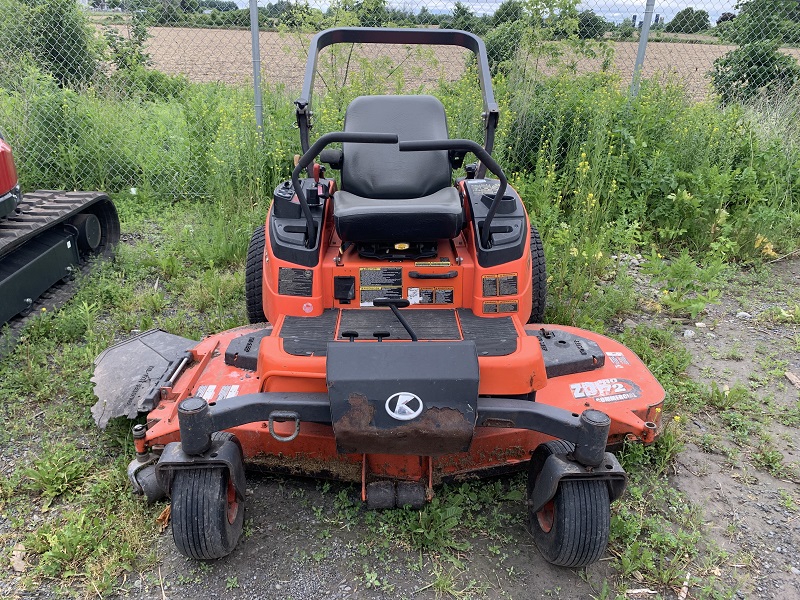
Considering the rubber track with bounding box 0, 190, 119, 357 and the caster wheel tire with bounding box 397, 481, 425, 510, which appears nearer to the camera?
the caster wheel tire with bounding box 397, 481, 425, 510

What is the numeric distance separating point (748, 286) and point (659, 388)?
2536 mm

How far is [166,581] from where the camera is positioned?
101 inches

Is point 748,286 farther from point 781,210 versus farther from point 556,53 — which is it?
point 556,53

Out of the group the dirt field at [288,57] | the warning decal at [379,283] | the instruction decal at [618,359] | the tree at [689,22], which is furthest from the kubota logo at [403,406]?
the tree at [689,22]

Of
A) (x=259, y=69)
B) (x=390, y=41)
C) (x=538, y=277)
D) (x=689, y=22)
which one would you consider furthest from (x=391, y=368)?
(x=689, y=22)

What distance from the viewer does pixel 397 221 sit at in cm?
308

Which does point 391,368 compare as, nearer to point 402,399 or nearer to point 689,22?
point 402,399

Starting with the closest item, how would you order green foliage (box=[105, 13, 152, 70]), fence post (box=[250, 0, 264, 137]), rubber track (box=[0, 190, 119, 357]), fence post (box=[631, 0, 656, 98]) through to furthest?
1. rubber track (box=[0, 190, 119, 357])
2. fence post (box=[250, 0, 264, 137])
3. fence post (box=[631, 0, 656, 98])
4. green foliage (box=[105, 13, 152, 70])

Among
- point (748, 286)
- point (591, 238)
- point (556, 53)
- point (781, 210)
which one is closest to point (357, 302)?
point (591, 238)

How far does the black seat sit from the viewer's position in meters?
3.08

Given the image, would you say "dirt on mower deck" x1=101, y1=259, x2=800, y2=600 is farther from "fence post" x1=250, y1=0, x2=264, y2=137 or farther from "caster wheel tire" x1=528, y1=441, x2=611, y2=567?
"fence post" x1=250, y1=0, x2=264, y2=137

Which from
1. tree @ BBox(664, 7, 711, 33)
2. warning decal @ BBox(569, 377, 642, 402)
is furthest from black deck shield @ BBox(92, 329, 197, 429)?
tree @ BBox(664, 7, 711, 33)

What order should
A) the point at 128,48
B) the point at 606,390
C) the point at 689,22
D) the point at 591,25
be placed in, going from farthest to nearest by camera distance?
the point at 128,48
the point at 689,22
the point at 591,25
the point at 606,390

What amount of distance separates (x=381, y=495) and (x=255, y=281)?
5.50 feet
